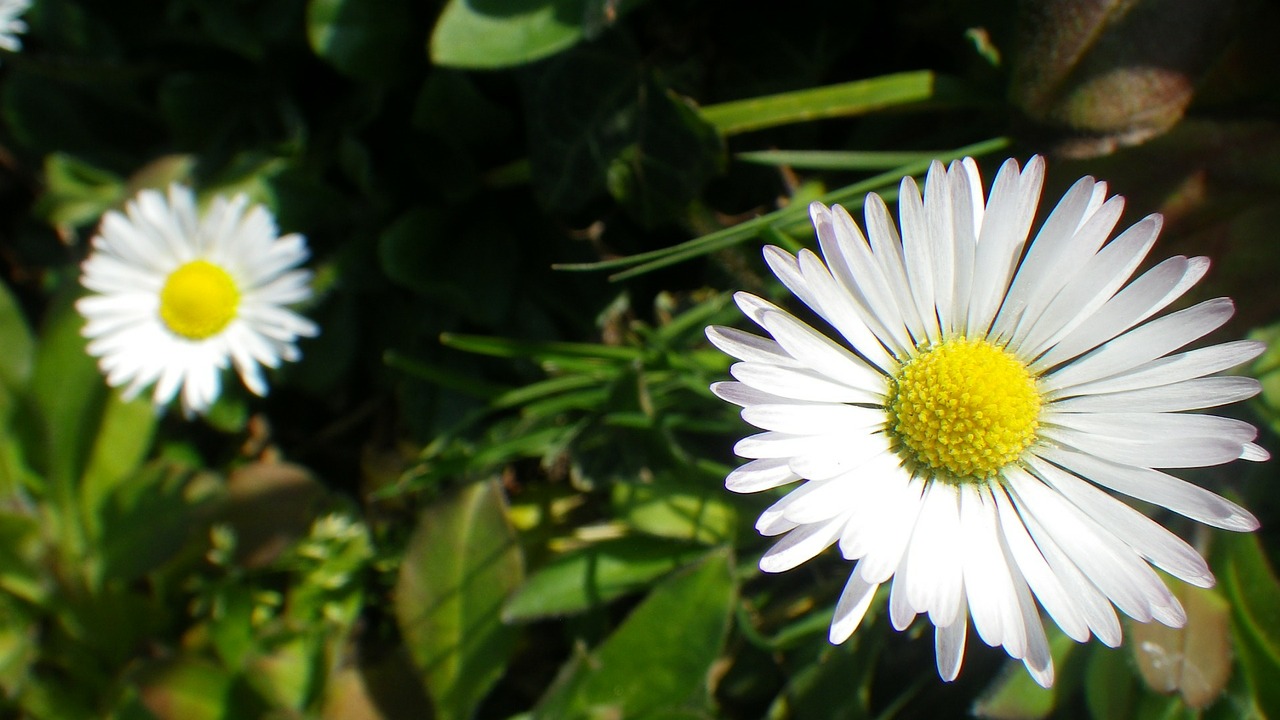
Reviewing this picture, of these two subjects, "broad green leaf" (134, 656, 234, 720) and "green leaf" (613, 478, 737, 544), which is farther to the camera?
"broad green leaf" (134, 656, 234, 720)

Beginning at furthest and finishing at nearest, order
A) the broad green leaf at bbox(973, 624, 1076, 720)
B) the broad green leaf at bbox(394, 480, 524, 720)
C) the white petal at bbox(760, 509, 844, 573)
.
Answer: the broad green leaf at bbox(394, 480, 524, 720), the broad green leaf at bbox(973, 624, 1076, 720), the white petal at bbox(760, 509, 844, 573)

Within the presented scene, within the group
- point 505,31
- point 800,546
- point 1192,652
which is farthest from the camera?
point 505,31

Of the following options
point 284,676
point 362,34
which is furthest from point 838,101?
point 284,676

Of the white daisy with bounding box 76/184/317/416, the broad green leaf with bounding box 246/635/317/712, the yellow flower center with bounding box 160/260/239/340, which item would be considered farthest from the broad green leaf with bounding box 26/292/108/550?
the broad green leaf with bounding box 246/635/317/712

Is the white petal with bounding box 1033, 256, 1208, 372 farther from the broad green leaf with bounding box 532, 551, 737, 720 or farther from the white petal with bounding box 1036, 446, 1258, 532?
the broad green leaf with bounding box 532, 551, 737, 720

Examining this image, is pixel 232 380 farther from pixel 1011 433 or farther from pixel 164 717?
pixel 1011 433

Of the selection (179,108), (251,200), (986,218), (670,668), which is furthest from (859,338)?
(179,108)

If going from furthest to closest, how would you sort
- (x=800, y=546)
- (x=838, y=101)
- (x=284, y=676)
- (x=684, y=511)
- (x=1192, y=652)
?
1. (x=284, y=676)
2. (x=684, y=511)
3. (x=838, y=101)
4. (x=1192, y=652)
5. (x=800, y=546)

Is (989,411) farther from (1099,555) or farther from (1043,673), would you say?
(1043,673)
